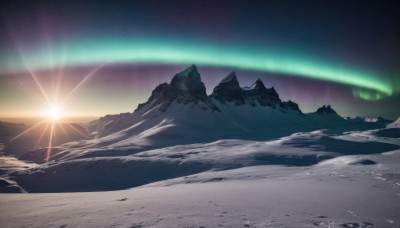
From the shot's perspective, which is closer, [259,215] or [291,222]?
[291,222]

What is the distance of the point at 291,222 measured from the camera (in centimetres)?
1215

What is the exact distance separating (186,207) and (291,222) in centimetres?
596

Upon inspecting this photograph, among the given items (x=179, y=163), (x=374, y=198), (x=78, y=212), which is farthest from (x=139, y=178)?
(x=374, y=198)

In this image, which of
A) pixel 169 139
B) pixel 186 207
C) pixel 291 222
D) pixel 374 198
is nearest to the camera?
pixel 291 222

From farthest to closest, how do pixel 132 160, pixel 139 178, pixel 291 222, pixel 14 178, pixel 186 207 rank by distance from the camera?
pixel 132 160
pixel 14 178
pixel 139 178
pixel 186 207
pixel 291 222

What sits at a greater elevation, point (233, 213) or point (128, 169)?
point (128, 169)

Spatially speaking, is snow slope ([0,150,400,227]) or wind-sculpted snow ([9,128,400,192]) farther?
wind-sculpted snow ([9,128,400,192])

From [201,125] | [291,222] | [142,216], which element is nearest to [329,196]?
[291,222]

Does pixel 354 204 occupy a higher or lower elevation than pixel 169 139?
lower

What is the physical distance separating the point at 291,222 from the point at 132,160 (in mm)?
63142

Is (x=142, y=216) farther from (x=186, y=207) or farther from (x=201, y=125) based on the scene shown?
(x=201, y=125)

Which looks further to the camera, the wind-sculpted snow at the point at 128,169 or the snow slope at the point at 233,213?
the wind-sculpted snow at the point at 128,169

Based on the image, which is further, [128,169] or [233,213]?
[128,169]

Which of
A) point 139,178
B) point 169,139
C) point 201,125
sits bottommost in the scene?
point 139,178
